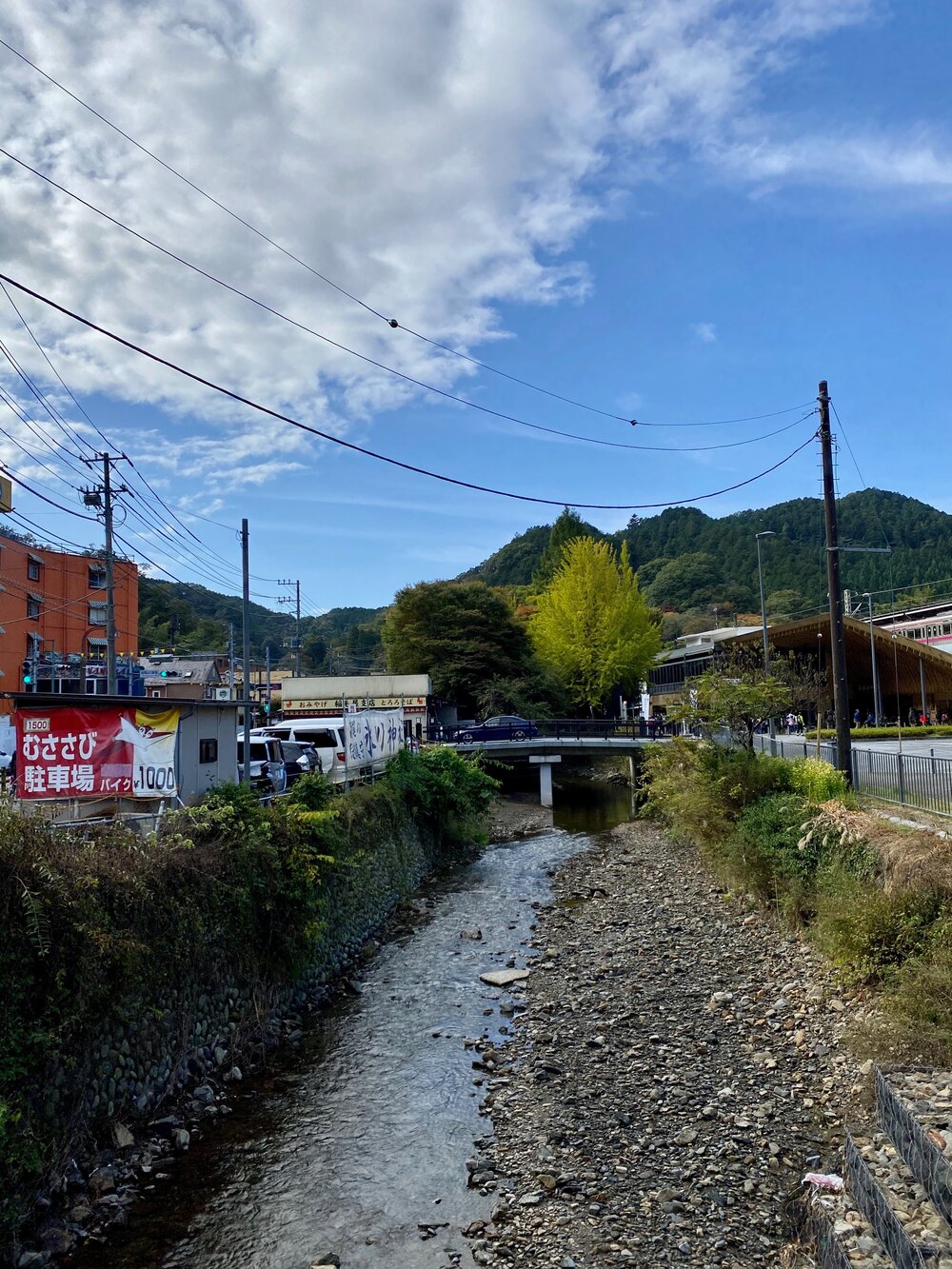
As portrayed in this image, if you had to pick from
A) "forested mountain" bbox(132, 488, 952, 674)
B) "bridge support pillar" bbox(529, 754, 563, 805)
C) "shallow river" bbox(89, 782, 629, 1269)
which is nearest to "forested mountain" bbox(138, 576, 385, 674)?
"forested mountain" bbox(132, 488, 952, 674)

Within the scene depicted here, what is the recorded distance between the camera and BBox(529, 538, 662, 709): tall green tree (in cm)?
5675

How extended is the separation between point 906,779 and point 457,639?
4207 centimetres

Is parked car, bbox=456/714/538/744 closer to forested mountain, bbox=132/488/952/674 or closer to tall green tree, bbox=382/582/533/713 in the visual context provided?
tall green tree, bbox=382/582/533/713

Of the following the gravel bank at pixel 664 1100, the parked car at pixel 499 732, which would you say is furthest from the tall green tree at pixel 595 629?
the gravel bank at pixel 664 1100

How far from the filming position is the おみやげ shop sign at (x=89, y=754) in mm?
12125

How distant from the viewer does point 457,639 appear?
2205 inches

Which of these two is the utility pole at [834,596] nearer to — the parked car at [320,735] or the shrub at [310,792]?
the shrub at [310,792]

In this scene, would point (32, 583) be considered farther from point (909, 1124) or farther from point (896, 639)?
point (896, 639)

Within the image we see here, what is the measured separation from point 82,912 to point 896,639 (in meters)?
44.5

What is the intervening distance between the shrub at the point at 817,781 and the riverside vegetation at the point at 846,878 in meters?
0.03

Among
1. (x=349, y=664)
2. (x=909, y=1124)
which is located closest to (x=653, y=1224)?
(x=909, y=1124)

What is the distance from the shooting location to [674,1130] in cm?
898

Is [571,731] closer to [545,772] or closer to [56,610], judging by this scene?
[545,772]

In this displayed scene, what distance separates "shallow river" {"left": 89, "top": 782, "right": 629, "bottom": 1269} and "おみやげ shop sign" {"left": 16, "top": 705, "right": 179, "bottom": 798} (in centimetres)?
493
